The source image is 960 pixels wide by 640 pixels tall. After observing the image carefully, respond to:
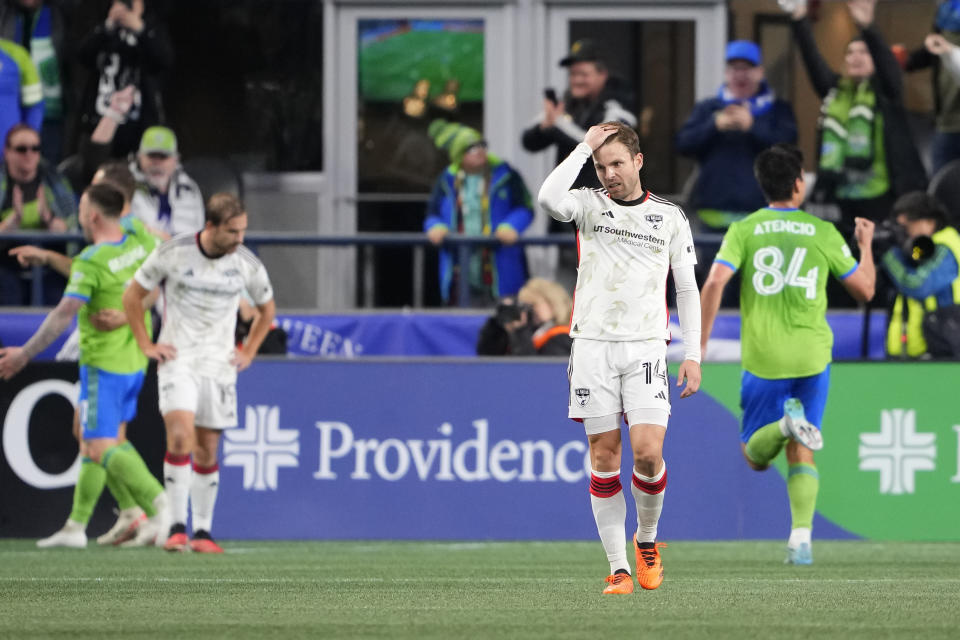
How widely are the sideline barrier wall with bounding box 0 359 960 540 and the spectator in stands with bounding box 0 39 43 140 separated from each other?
9.13ft

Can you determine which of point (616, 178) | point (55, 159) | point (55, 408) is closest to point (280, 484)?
point (55, 408)

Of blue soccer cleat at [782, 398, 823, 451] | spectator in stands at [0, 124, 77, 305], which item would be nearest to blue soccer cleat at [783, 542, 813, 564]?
blue soccer cleat at [782, 398, 823, 451]

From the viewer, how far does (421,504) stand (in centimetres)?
1260

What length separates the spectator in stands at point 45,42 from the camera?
15.3 m

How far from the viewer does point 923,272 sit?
42.0 ft

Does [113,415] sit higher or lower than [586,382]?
lower

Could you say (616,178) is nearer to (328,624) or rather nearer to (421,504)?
(328,624)

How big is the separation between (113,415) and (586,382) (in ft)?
15.9

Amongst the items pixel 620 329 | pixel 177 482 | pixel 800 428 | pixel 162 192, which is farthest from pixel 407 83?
pixel 620 329

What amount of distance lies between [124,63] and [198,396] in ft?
16.0

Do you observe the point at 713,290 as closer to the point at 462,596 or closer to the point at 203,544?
the point at 462,596

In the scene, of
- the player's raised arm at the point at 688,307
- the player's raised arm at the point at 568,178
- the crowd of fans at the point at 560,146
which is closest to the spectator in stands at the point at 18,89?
the crowd of fans at the point at 560,146

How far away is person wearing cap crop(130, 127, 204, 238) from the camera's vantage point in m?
14.1

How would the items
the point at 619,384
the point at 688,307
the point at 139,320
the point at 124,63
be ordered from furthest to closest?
the point at 124,63
the point at 139,320
the point at 688,307
the point at 619,384
